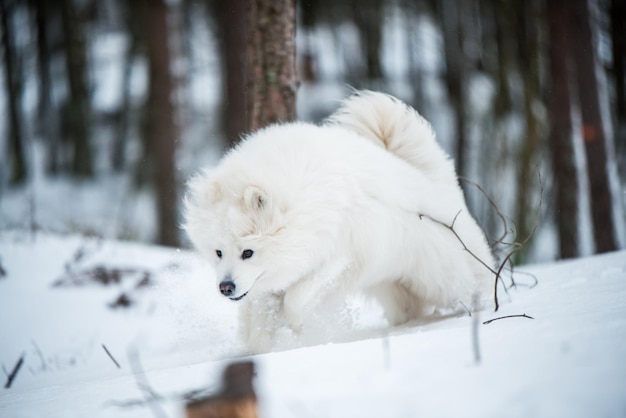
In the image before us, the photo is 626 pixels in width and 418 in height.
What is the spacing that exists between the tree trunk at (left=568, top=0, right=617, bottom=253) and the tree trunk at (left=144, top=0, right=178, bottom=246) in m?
6.74

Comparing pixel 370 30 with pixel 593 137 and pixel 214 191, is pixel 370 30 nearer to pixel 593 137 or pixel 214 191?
pixel 593 137

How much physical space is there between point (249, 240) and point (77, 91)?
44.5 ft

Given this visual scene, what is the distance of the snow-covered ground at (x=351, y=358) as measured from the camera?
64.7 inches

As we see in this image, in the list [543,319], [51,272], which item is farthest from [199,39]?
[543,319]

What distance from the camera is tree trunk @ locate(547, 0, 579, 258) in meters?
7.99

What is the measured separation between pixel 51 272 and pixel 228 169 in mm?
3180

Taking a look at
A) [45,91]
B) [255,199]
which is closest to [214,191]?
[255,199]

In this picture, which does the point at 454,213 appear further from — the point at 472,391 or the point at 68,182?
the point at 68,182

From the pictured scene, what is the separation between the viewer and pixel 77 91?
15.2 m

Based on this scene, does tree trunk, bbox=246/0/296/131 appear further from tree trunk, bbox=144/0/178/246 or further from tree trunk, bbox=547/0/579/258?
tree trunk, bbox=144/0/178/246

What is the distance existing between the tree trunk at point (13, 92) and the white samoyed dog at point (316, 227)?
42.6 feet

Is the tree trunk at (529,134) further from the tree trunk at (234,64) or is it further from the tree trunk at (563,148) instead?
the tree trunk at (234,64)

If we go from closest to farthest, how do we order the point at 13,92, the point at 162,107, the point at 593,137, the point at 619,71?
1. the point at 593,137
2. the point at 162,107
3. the point at 619,71
4. the point at 13,92

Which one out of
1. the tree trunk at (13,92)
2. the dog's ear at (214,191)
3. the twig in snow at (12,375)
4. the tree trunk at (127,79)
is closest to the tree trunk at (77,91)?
the tree trunk at (127,79)
